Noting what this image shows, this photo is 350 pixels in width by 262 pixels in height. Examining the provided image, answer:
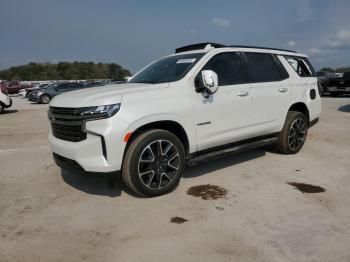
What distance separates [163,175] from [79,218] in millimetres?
1136

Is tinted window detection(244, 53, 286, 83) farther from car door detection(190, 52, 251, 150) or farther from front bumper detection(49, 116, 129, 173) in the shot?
front bumper detection(49, 116, 129, 173)

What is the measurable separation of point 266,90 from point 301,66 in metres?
1.50

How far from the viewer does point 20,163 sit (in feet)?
19.6

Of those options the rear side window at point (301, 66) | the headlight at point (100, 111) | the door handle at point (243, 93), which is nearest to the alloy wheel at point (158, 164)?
the headlight at point (100, 111)

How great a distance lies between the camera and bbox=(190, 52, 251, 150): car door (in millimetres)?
4438

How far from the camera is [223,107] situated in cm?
466

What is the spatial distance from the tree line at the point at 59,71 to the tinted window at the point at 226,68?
90.0 meters

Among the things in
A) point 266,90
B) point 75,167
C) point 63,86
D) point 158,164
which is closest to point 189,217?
point 158,164

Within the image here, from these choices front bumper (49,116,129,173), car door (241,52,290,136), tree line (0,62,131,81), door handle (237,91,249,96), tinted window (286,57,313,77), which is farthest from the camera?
tree line (0,62,131,81)

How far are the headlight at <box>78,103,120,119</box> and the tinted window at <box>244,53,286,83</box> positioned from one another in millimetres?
2356

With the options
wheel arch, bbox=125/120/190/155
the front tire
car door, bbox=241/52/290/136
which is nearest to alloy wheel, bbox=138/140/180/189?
the front tire

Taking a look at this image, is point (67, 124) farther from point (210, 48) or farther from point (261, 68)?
point (261, 68)

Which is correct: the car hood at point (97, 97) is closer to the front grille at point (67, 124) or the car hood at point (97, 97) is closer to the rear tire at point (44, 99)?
the front grille at point (67, 124)

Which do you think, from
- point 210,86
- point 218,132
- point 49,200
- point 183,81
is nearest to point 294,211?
point 218,132
